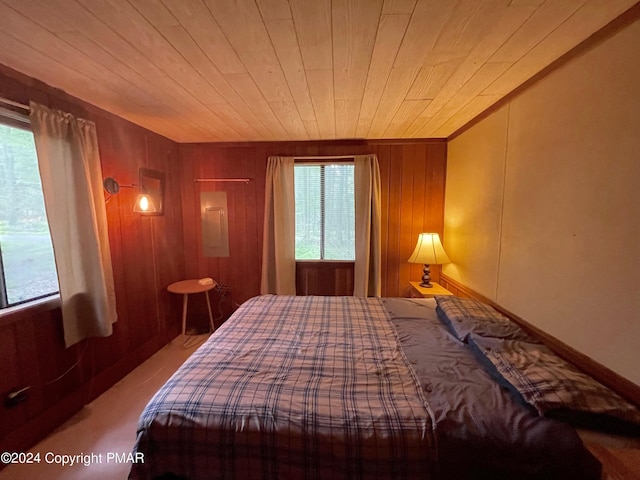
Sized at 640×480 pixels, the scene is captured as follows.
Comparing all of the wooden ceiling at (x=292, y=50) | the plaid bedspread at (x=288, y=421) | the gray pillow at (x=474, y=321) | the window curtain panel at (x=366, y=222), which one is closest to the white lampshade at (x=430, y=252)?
the window curtain panel at (x=366, y=222)

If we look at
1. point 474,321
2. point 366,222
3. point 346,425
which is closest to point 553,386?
point 474,321

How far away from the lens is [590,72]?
3.98 ft

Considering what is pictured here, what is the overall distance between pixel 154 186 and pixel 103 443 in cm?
218

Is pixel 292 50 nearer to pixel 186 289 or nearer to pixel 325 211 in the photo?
pixel 325 211

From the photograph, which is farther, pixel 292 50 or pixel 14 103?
pixel 14 103

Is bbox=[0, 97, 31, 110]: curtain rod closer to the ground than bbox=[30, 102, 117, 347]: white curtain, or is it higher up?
higher up

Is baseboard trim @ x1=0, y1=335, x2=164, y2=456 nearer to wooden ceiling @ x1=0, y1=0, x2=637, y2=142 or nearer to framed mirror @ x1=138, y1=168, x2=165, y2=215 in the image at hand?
framed mirror @ x1=138, y1=168, x2=165, y2=215

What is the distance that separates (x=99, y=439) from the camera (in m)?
1.65

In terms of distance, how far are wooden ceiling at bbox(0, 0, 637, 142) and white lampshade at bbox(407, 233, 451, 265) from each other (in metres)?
1.20

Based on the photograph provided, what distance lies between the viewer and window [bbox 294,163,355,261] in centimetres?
313

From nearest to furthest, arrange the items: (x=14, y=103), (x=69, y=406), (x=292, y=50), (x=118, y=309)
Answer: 1. (x=292, y=50)
2. (x=14, y=103)
3. (x=69, y=406)
4. (x=118, y=309)

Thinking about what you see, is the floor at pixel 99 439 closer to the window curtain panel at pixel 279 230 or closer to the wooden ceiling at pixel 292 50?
the window curtain panel at pixel 279 230

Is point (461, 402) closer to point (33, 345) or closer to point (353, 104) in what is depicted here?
point (353, 104)

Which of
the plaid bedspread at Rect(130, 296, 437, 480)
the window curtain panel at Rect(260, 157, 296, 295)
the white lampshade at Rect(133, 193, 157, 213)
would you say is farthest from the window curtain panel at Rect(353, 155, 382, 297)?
the white lampshade at Rect(133, 193, 157, 213)
